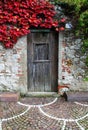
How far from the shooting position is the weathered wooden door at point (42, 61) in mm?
5969

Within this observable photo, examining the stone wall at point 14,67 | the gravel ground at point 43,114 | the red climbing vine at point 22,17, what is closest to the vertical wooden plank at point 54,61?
the red climbing vine at point 22,17

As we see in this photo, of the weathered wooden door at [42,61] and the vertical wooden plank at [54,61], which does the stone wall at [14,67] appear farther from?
the vertical wooden plank at [54,61]

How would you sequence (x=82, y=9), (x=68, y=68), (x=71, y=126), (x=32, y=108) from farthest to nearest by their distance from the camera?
(x=68, y=68), (x=82, y=9), (x=32, y=108), (x=71, y=126)

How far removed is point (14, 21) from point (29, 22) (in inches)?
15.3

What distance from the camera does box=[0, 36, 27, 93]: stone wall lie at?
5.86 m

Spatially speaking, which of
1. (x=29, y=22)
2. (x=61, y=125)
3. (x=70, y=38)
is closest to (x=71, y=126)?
(x=61, y=125)

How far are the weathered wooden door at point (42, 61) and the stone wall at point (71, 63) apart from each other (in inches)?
9.0

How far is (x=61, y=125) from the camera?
4410 millimetres

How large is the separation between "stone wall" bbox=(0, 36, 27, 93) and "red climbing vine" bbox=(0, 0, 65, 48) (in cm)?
25

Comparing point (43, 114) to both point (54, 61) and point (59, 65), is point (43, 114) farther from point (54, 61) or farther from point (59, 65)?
point (54, 61)

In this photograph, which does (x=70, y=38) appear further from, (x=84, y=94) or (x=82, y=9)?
(x=84, y=94)

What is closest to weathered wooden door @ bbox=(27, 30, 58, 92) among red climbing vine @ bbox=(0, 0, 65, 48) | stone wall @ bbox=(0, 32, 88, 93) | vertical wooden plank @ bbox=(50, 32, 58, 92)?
vertical wooden plank @ bbox=(50, 32, 58, 92)

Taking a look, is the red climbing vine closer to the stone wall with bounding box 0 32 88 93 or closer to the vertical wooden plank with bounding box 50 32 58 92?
the stone wall with bounding box 0 32 88 93

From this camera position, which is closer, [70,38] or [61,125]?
[61,125]
